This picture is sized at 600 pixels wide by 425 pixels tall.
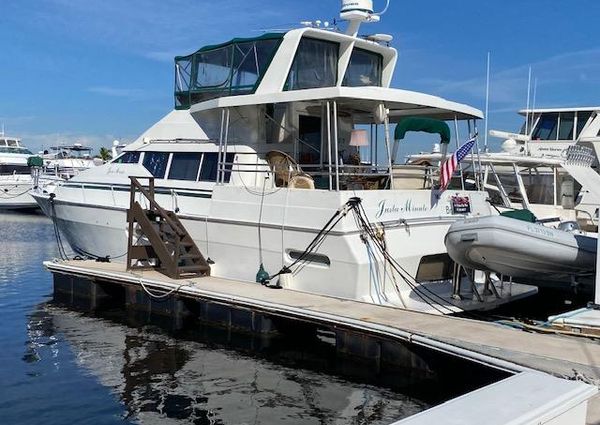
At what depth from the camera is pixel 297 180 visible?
11.2 m

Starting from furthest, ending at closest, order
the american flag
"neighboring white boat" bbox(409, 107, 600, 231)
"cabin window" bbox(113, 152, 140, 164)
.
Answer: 1. "neighboring white boat" bbox(409, 107, 600, 231)
2. "cabin window" bbox(113, 152, 140, 164)
3. the american flag


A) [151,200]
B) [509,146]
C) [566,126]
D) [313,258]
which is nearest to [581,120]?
[566,126]

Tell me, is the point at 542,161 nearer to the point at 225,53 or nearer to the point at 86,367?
the point at 225,53

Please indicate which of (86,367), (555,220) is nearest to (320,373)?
(86,367)

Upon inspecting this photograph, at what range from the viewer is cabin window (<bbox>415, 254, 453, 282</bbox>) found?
11359 mm

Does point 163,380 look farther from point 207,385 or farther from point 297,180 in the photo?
point 297,180

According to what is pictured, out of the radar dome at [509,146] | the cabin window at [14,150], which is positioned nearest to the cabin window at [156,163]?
the radar dome at [509,146]

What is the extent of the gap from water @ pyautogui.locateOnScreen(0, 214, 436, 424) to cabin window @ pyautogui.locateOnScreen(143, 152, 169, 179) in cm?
318

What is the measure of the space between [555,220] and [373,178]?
5.41 metres

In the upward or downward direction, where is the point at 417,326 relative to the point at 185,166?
downward

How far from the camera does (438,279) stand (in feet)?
38.3

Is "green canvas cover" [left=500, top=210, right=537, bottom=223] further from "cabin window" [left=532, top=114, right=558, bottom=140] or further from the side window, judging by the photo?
"cabin window" [left=532, top=114, right=558, bottom=140]

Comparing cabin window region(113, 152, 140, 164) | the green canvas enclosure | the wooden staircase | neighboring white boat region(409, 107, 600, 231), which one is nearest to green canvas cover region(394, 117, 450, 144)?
the green canvas enclosure

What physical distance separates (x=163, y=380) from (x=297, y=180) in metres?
4.13
